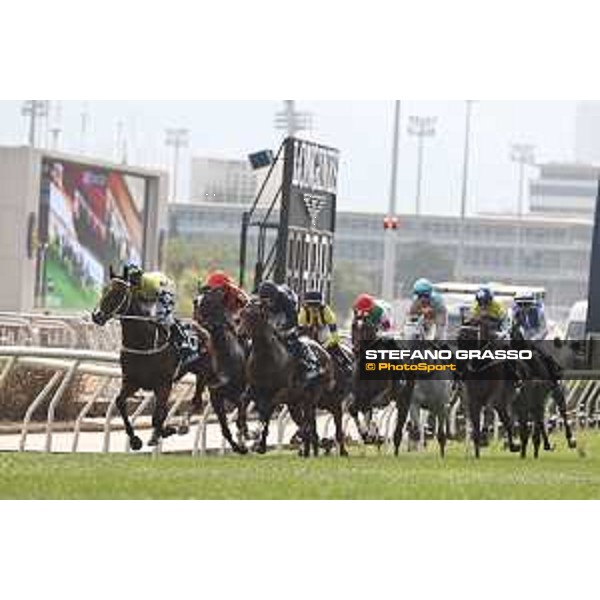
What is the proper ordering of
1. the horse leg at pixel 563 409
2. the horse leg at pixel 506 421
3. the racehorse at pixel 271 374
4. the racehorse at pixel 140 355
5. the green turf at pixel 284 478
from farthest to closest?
the horse leg at pixel 563 409
the horse leg at pixel 506 421
the racehorse at pixel 271 374
the racehorse at pixel 140 355
the green turf at pixel 284 478

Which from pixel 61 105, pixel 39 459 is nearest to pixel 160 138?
pixel 61 105

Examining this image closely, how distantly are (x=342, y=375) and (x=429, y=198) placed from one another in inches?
50.8

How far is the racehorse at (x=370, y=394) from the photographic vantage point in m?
20.4

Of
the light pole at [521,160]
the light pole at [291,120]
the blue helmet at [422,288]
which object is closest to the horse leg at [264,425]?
the blue helmet at [422,288]

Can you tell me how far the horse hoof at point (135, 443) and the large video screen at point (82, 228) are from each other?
3.21 feet

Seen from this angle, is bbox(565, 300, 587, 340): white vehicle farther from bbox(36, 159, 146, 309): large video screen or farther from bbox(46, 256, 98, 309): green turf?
bbox(46, 256, 98, 309): green turf

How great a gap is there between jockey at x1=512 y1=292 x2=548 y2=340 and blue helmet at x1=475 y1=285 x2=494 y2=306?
0.57ft

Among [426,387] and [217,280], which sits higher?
[217,280]

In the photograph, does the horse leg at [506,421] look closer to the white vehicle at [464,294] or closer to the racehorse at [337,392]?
the white vehicle at [464,294]

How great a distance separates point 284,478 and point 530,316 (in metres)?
2.30

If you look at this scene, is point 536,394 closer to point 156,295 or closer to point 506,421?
point 506,421

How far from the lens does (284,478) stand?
19375 mm

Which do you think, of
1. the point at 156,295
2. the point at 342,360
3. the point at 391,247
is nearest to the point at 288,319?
the point at 342,360

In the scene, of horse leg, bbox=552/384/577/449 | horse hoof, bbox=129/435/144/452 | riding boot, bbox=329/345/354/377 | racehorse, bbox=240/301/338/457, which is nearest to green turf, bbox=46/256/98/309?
horse hoof, bbox=129/435/144/452
